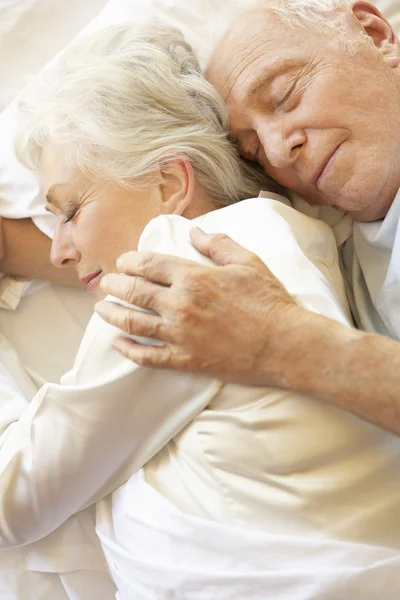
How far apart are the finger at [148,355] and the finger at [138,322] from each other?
0.02 meters

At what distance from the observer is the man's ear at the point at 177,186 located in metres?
1.30

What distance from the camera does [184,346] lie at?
1031 millimetres

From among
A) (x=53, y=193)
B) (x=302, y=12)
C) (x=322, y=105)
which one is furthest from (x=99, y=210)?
(x=302, y=12)

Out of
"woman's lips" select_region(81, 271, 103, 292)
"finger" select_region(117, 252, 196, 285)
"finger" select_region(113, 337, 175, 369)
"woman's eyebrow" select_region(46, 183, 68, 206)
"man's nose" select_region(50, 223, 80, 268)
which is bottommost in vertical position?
"woman's lips" select_region(81, 271, 103, 292)

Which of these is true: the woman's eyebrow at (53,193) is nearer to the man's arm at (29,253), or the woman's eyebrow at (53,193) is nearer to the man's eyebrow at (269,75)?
the man's arm at (29,253)

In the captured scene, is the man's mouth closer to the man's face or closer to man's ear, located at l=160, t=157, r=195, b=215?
the man's face

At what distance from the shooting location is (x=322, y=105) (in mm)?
1319

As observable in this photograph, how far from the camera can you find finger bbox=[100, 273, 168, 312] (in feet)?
3.46

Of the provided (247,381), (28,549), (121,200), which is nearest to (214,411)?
(247,381)

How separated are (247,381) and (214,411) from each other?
0.27 ft

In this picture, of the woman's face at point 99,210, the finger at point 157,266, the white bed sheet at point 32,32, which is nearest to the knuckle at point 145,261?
the finger at point 157,266

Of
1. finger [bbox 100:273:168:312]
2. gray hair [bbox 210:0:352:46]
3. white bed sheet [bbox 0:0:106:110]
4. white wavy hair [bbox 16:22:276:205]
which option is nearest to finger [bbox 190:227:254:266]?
finger [bbox 100:273:168:312]

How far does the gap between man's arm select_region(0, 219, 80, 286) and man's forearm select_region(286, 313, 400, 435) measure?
76 centimetres

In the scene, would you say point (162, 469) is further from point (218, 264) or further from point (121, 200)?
point (121, 200)
